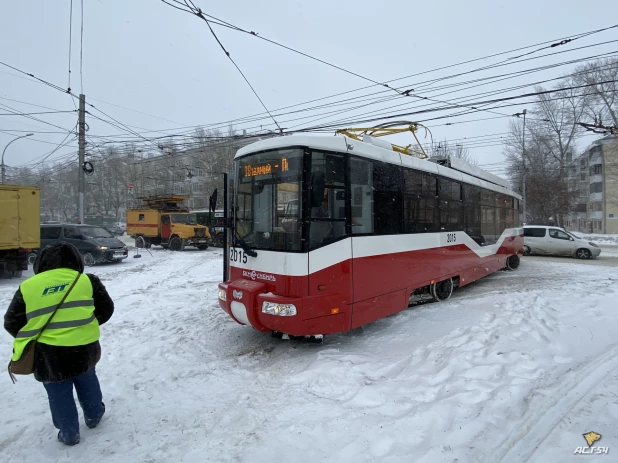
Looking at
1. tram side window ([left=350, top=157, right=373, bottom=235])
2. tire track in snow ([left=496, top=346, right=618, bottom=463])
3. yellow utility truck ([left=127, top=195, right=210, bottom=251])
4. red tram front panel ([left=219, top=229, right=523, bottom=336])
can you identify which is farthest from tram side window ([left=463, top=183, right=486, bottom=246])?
yellow utility truck ([left=127, top=195, right=210, bottom=251])

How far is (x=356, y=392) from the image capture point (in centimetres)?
398

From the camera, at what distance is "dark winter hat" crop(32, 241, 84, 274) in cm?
310

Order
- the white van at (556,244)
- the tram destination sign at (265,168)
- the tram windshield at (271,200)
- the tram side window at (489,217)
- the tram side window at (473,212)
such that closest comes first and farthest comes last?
the tram windshield at (271,200) < the tram destination sign at (265,168) < the tram side window at (473,212) < the tram side window at (489,217) < the white van at (556,244)

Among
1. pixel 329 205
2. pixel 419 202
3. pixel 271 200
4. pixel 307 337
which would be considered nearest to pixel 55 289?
pixel 271 200

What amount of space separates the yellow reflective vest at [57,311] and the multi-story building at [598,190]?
47576 millimetres

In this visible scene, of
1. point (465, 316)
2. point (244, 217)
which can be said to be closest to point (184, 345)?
point (244, 217)

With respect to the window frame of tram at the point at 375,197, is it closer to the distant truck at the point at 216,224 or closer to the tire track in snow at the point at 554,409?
the distant truck at the point at 216,224

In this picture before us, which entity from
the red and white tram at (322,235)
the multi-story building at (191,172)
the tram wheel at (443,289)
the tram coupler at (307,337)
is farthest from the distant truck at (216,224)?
the multi-story building at (191,172)

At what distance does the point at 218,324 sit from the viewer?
667 cm

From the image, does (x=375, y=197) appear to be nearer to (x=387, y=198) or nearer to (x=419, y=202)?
(x=387, y=198)

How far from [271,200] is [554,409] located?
3892mm

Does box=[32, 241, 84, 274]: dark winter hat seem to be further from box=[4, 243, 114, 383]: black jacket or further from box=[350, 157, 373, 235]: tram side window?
box=[350, 157, 373, 235]: tram side window

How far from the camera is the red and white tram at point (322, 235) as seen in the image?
4805 mm

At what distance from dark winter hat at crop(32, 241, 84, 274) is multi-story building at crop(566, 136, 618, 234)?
4755 cm
